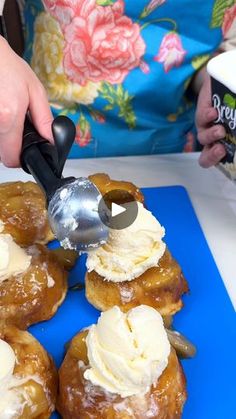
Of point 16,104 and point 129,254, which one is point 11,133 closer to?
point 16,104

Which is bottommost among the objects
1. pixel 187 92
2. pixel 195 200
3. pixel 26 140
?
pixel 195 200

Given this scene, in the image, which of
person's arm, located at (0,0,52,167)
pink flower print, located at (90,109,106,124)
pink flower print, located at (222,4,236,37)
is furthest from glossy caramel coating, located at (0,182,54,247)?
pink flower print, located at (222,4,236,37)

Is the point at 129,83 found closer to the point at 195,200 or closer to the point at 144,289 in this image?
the point at 195,200

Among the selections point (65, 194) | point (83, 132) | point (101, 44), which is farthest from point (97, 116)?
point (65, 194)

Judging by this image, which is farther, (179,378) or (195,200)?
(195,200)

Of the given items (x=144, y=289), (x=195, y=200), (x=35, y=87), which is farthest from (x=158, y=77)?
(x=144, y=289)

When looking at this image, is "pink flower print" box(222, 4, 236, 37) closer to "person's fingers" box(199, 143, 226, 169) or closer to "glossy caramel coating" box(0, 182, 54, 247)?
"person's fingers" box(199, 143, 226, 169)

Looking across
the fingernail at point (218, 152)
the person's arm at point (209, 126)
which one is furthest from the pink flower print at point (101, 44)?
the fingernail at point (218, 152)
